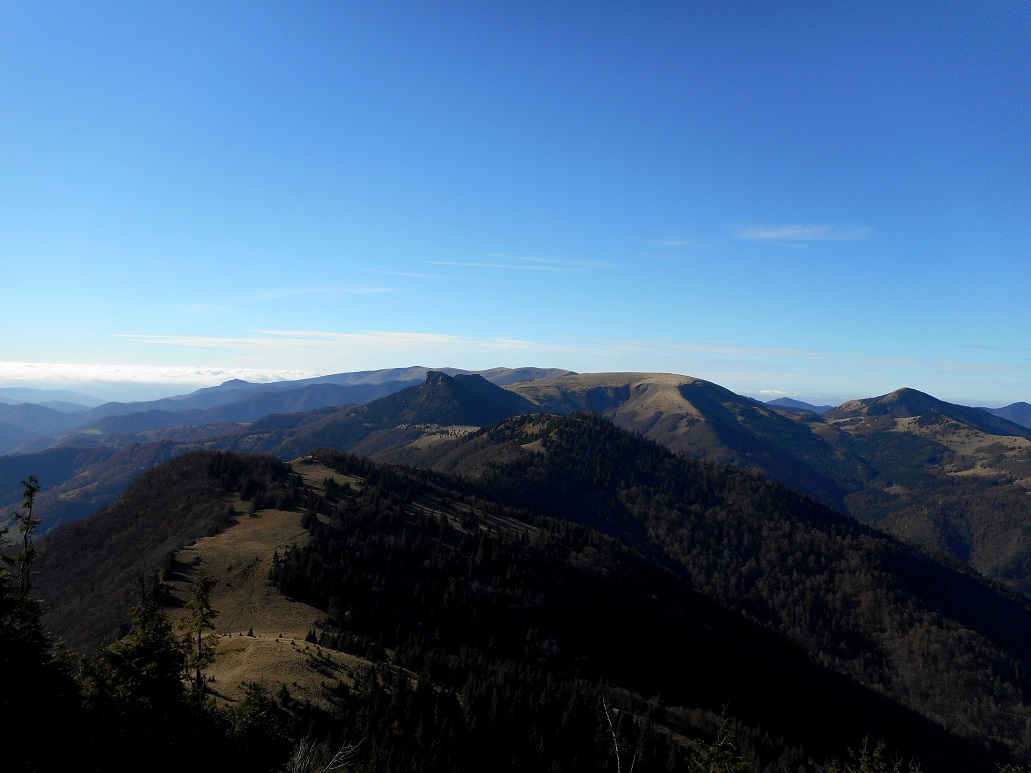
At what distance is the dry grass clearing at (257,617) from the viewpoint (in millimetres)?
50875

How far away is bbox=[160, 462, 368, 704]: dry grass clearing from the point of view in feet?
167

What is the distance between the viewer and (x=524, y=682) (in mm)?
67438

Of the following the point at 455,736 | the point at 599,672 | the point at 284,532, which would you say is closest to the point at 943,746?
the point at 599,672

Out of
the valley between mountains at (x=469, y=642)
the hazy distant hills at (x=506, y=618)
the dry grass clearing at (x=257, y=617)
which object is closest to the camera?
the dry grass clearing at (x=257, y=617)

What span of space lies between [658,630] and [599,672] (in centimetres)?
3302

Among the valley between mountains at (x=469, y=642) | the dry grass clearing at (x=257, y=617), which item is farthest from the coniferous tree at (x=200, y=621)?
the dry grass clearing at (x=257, y=617)

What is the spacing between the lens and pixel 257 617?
74.8 m

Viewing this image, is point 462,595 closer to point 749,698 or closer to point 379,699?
point 379,699

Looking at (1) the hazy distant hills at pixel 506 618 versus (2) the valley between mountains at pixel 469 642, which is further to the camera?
(1) the hazy distant hills at pixel 506 618

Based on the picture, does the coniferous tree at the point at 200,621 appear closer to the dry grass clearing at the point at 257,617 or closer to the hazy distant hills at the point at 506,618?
the dry grass clearing at the point at 257,617

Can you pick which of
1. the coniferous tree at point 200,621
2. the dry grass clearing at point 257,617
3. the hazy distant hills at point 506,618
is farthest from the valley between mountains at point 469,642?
the coniferous tree at point 200,621

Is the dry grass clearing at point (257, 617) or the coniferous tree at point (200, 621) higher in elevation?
the coniferous tree at point (200, 621)

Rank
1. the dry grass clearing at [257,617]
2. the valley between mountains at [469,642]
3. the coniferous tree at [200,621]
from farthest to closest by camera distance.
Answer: the valley between mountains at [469,642], the dry grass clearing at [257,617], the coniferous tree at [200,621]

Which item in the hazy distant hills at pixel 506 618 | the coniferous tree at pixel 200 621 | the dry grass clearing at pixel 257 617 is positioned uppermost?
the coniferous tree at pixel 200 621
